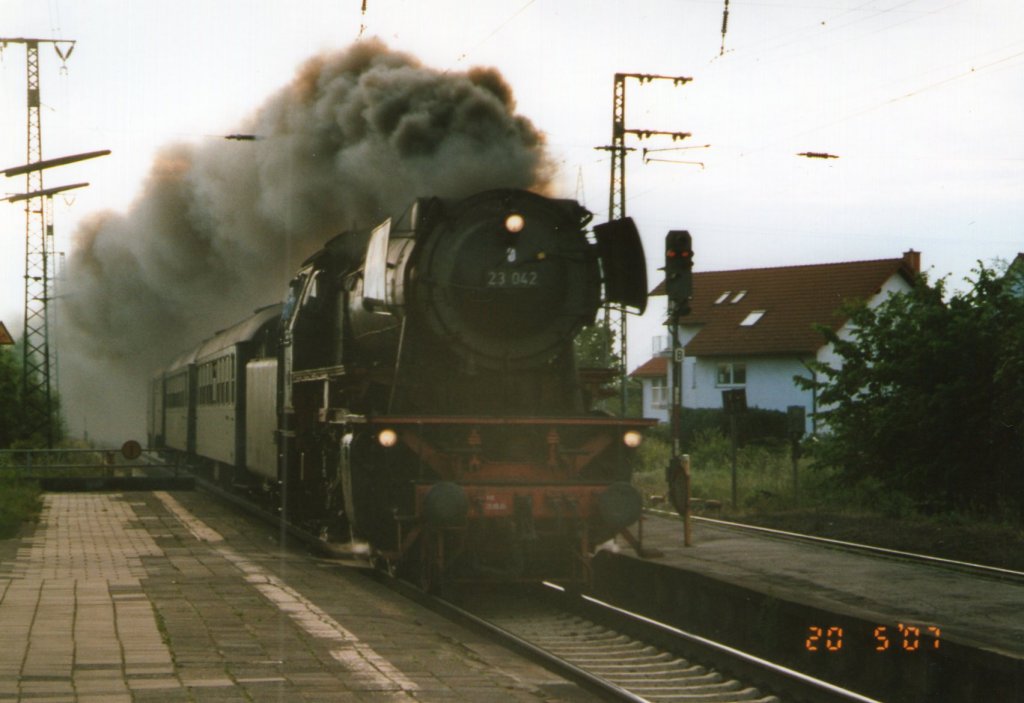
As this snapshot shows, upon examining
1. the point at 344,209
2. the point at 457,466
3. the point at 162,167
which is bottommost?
the point at 457,466

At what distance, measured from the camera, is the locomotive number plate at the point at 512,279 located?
36.3 feet

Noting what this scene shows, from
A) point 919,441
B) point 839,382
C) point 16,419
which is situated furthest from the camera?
point 16,419

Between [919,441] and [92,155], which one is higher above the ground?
[92,155]

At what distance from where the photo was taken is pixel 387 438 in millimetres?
10602

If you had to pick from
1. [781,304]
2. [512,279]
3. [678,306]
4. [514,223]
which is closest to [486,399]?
[512,279]

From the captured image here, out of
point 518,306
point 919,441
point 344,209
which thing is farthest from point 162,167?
point 518,306

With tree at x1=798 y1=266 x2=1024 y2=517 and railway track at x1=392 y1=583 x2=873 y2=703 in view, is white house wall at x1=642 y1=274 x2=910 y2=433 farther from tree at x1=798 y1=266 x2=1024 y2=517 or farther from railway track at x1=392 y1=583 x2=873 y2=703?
railway track at x1=392 y1=583 x2=873 y2=703

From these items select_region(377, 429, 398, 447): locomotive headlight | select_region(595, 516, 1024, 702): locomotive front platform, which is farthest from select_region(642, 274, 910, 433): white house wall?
select_region(377, 429, 398, 447): locomotive headlight

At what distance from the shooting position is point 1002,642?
8.24 m

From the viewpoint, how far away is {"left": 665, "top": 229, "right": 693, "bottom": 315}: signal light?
45.4 ft

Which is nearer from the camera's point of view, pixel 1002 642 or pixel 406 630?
pixel 1002 642

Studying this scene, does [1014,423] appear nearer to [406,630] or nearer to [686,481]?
[686,481]

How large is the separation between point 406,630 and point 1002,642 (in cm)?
370

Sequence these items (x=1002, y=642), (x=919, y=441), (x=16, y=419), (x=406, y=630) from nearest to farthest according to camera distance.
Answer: (x=1002, y=642) → (x=406, y=630) → (x=919, y=441) → (x=16, y=419)
